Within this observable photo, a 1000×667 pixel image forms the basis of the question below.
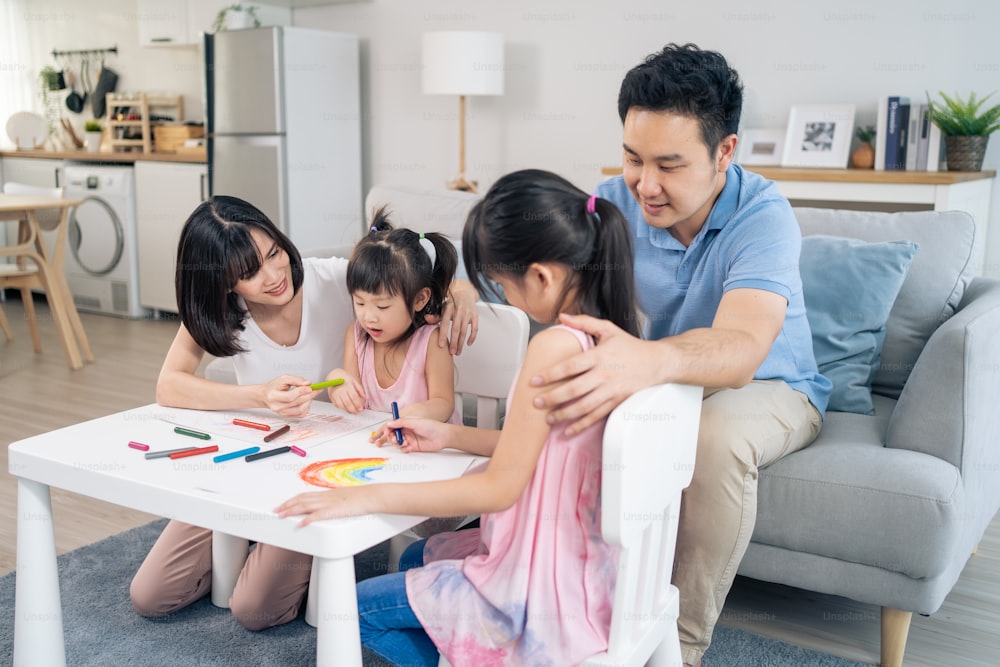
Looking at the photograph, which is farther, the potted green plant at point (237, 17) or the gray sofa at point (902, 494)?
the potted green plant at point (237, 17)

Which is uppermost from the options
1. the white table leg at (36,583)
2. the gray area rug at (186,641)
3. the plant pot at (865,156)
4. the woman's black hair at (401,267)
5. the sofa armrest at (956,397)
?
the plant pot at (865,156)

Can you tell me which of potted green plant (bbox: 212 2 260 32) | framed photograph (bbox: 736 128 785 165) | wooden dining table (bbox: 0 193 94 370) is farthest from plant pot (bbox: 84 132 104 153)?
framed photograph (bbox: 736 128 785 165)

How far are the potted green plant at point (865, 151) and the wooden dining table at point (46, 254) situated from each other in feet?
10.7

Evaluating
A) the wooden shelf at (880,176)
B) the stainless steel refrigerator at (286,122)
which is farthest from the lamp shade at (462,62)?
the wooden shelf at (880,176)

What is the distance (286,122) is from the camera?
4.54m

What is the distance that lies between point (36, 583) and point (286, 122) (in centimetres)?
350

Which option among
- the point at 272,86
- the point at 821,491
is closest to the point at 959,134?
the point at 821,491

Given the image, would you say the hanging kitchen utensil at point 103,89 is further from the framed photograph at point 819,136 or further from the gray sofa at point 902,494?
the gray sofa at point 902,494

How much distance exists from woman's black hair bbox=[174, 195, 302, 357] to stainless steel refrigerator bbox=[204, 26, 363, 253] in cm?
297

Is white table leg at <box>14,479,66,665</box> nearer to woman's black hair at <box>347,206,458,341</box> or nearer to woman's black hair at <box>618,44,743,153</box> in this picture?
woman's black hair at <box>347,206,458,341</box>

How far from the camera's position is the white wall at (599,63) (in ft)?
11.2

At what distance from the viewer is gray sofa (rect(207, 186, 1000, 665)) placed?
163 centimetres

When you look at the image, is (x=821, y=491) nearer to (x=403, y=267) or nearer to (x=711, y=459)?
(x=711, y=459)

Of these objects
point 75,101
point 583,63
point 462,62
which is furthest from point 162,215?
point 583,63
